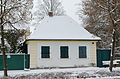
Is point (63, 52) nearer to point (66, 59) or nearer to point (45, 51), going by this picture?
point (66, 59)

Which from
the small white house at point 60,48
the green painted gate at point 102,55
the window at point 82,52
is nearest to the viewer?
the small white house at point 60,48

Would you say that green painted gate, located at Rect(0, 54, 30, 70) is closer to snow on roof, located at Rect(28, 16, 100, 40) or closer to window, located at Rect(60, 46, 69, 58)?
snow on roof, located at Rect(28, 16, 100, 40)

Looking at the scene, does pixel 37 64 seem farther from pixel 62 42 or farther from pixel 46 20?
pixel 46 20

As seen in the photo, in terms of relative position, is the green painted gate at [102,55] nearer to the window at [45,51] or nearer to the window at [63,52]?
the window at [63,52]

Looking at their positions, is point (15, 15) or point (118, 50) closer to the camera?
point (15, 15)

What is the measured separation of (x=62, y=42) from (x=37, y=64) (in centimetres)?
350

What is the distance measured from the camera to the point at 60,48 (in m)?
25.3

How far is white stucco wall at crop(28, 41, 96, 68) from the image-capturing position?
977 inches

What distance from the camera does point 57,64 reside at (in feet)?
82.1

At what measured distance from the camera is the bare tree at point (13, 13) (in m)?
17.1

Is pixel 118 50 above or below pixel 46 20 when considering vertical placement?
below

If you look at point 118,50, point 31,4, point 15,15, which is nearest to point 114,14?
point 31,4

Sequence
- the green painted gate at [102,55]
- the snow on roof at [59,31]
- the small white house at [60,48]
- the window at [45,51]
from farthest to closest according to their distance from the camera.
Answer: the green painted gate at [102,55], the snow on roof at [59,31], the window at [45,51], the small white house at [60,48]

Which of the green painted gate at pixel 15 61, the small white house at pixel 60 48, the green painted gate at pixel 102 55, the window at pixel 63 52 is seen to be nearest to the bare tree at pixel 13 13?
the green painted gate at pixel 15 61
